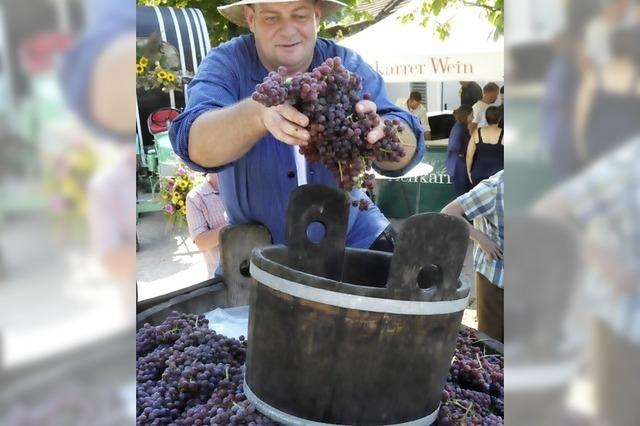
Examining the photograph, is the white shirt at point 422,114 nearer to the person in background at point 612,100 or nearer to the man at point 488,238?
the man at point 488,238

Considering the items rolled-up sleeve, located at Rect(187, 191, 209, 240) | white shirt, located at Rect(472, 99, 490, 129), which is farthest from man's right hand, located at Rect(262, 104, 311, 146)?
white shirt, located at Rect(472, 99, 490, 129)

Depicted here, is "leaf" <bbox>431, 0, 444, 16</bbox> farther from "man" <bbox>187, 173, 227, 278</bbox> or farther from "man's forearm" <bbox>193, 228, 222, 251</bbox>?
"man's forearm" <bbox>193, 228, 222, 251</bbox>

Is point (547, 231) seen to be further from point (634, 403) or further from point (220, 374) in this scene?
point (220, 374)

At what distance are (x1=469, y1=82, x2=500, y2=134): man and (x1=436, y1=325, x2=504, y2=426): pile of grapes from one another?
14.3 ft

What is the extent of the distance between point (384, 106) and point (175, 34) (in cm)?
546

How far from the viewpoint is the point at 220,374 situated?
73.2 inches

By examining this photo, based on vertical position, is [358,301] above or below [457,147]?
below

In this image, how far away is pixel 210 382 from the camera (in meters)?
1.82

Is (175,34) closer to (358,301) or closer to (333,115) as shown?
(333,115)

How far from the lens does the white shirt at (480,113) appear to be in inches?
241

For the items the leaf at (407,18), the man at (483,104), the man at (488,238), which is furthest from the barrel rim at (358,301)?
the leaf at (407,18)

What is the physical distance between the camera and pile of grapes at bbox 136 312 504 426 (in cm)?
170

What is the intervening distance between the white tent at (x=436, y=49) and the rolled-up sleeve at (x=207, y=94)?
435 cm

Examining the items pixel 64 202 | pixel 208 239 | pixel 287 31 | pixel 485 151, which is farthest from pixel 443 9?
pixel 64 202
